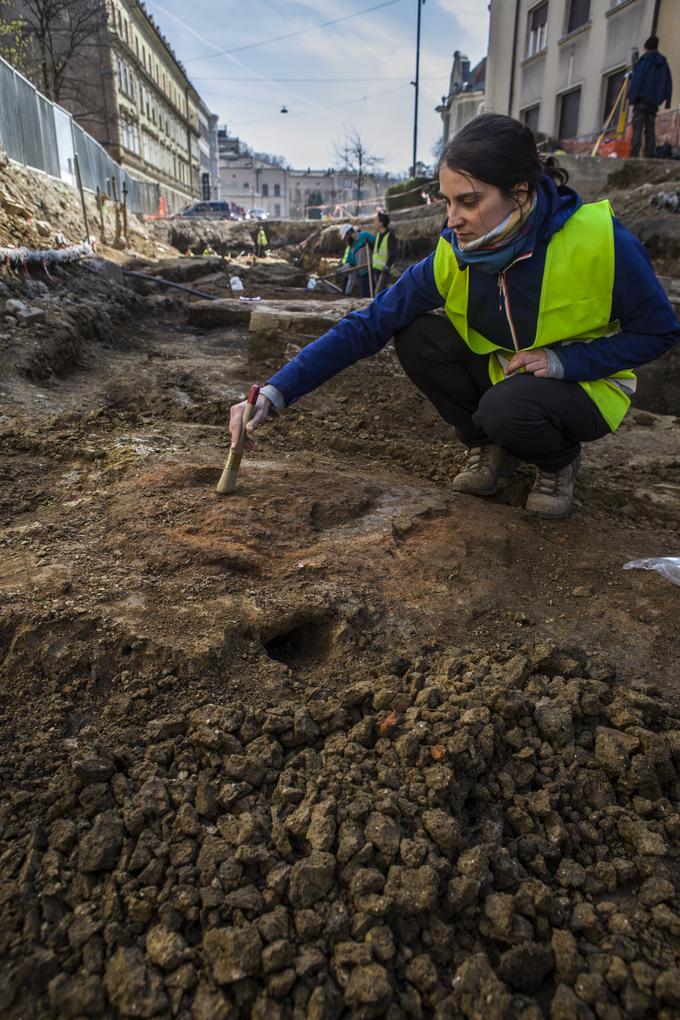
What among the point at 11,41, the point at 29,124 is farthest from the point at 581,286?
the point at 11,41

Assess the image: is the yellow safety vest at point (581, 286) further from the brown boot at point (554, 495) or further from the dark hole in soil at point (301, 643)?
the dark hole in soil at point (301, 643)

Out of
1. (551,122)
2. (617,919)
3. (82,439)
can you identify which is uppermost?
(551,122)

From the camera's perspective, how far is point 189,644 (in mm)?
1583

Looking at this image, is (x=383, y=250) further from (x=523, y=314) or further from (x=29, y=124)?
(x=523, y=314)

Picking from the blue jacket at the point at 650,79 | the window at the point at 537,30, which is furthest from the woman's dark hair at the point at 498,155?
the window at the point at 537,30

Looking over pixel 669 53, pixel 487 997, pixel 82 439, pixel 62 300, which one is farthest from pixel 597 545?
pixel 669 53

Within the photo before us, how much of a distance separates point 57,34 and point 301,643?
3621cm

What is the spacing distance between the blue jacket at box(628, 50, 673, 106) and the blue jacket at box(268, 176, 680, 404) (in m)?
10.3

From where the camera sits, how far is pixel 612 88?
1555 centimetres

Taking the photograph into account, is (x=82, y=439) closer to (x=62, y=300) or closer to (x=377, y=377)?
(x=377, y=377)

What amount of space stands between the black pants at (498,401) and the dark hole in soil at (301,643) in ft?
3.43

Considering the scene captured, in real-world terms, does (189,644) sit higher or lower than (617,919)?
higher

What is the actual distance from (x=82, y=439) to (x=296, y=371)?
121 centimetres

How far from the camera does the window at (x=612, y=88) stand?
1520 centimetres
